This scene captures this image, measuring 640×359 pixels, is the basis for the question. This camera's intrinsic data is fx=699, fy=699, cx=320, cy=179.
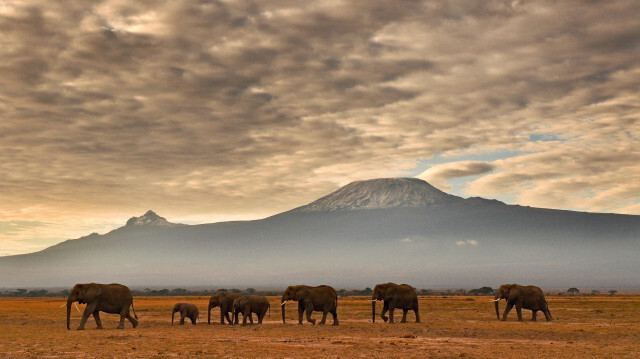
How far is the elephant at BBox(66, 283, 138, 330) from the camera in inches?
1557

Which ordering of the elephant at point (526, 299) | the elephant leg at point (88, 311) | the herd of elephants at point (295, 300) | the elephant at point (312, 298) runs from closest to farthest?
the elephant leg at point (88, 311), the herd of elephants at point (295, 300), the elephant at point (312, 298), the elephant at point (526, 299)

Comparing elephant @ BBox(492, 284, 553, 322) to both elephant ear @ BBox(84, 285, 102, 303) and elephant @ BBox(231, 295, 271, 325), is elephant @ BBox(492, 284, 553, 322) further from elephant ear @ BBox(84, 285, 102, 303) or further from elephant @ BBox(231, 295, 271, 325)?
elephant ear @ BBox(84, 285, 102, 303)

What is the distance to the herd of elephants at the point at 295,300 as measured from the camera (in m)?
40.2

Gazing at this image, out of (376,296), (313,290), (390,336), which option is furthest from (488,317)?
(390,336)

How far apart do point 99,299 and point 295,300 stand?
467 inches

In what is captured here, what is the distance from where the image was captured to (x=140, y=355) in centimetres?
2655

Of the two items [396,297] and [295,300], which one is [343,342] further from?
[396,297]

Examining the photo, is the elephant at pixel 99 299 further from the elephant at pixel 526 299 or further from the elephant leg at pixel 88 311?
the elephant at pixel 526 299

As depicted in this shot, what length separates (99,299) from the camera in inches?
1575

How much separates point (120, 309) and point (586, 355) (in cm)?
2588

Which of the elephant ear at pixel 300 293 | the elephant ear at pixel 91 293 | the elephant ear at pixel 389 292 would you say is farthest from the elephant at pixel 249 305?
the elephant ear at pixel 91 293

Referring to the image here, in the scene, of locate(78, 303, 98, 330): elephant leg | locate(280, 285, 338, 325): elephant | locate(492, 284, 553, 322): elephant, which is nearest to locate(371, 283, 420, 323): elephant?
locate(280, 285, 338, 325): elephant

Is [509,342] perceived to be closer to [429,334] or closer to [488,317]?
[429,334]

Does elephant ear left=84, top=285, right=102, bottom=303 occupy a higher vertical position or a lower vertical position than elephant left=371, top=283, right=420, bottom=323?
higher
